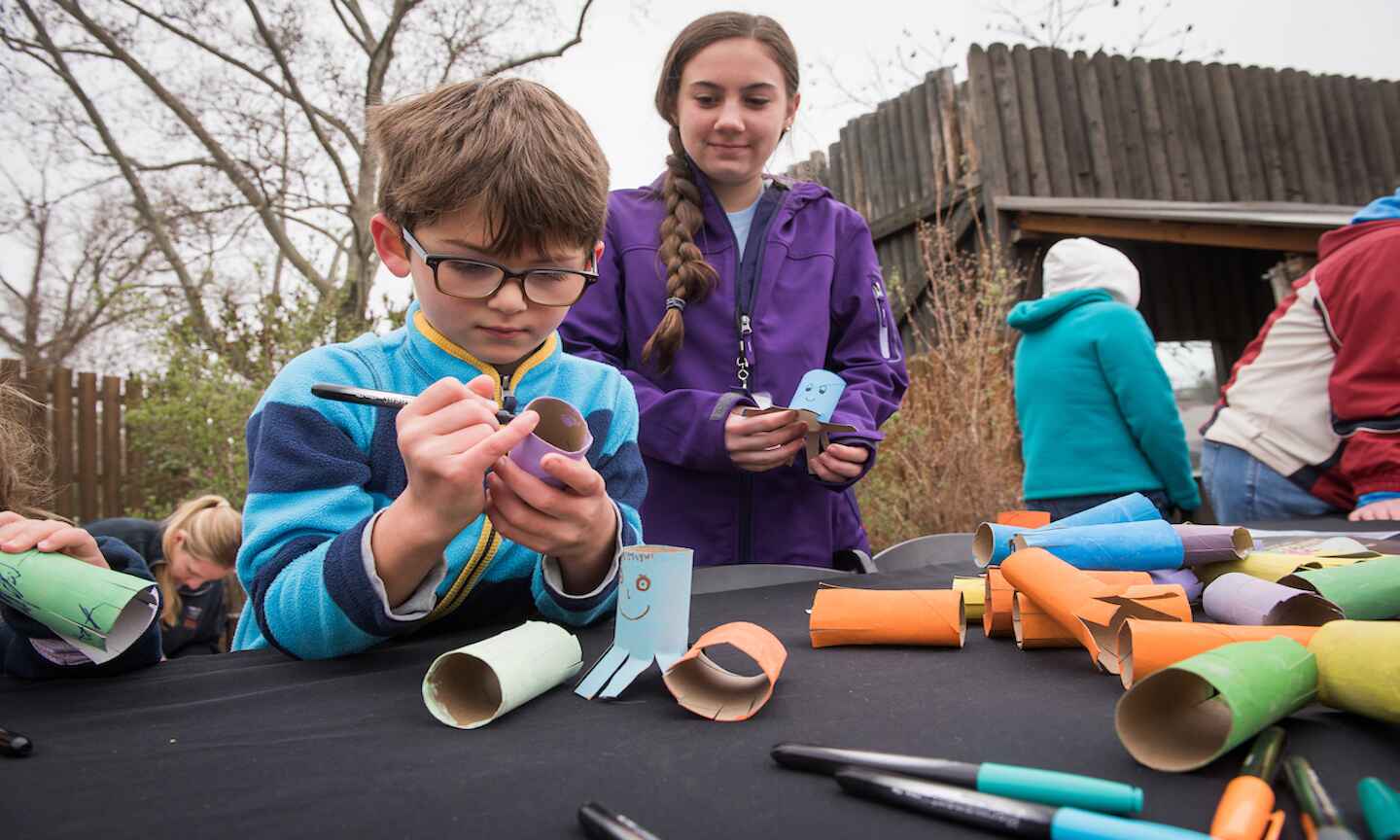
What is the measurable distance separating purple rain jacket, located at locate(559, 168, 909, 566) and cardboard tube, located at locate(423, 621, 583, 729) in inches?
39.1

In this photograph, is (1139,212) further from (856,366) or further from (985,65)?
(856,366)

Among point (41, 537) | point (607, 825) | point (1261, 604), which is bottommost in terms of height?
point (607, 825)

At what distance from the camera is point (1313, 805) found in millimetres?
616

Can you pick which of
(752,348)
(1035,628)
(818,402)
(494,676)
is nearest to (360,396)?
(494,676)

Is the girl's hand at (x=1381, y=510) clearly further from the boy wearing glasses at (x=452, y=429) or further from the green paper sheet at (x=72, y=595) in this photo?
the green paper sheet at (x=72, y=595)

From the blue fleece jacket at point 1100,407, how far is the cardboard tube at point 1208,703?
2687mm

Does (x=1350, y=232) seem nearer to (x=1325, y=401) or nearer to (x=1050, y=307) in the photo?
(x=1325, y=401)

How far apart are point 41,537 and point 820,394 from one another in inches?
52.5

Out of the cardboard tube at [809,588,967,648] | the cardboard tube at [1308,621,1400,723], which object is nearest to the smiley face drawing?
the cardboard tube at [809,588,967,648]

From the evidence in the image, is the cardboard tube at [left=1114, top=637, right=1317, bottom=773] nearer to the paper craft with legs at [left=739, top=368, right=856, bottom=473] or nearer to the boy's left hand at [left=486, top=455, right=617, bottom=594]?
the boy's left hand at [left=486, top=455, right=617, bottom=594]

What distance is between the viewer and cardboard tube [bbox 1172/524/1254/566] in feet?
4.70

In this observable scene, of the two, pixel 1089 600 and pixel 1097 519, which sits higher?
pixel 1097 519

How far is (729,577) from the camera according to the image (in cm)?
195

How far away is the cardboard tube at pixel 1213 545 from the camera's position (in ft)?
→ 4.70
